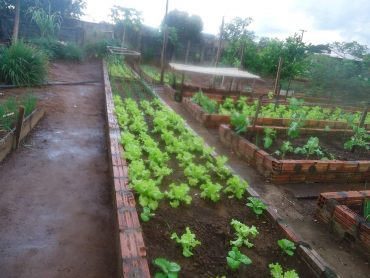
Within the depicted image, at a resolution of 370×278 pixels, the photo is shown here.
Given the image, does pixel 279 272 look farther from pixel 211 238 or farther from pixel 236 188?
pixel 236 188

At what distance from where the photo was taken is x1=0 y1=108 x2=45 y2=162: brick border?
411 cm

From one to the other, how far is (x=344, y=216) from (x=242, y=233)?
134 cm

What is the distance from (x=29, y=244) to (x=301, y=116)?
18.1ft

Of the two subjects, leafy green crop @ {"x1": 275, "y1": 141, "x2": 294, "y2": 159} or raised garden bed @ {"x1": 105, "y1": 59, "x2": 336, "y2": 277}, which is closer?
raised garden bed @ {"x1": 105, "y1": 59, "x2": 336, "y2": 277}

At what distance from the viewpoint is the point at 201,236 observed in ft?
9.35

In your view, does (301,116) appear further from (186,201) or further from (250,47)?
(250,47)

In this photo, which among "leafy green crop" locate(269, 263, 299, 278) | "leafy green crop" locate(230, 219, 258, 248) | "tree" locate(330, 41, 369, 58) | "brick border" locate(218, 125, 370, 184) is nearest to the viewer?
"leafy green crop" locate(269, 263, 299, 278)

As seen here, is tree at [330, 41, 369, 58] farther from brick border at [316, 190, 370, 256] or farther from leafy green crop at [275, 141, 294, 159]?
brick border at [316, 190, 370, 256]

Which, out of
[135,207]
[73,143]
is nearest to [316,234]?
[135,207]

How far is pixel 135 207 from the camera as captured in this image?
2.93 m

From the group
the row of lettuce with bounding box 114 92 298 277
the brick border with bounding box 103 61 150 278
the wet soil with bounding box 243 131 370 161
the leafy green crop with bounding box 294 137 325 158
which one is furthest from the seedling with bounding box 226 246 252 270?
the leafy green crop with bounding box 294 137 325 158

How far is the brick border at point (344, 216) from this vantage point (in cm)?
319

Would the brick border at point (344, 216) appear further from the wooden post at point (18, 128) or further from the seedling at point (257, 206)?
the wooden post at point (18, 128)

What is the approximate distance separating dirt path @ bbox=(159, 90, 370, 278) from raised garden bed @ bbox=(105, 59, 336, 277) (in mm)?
449
